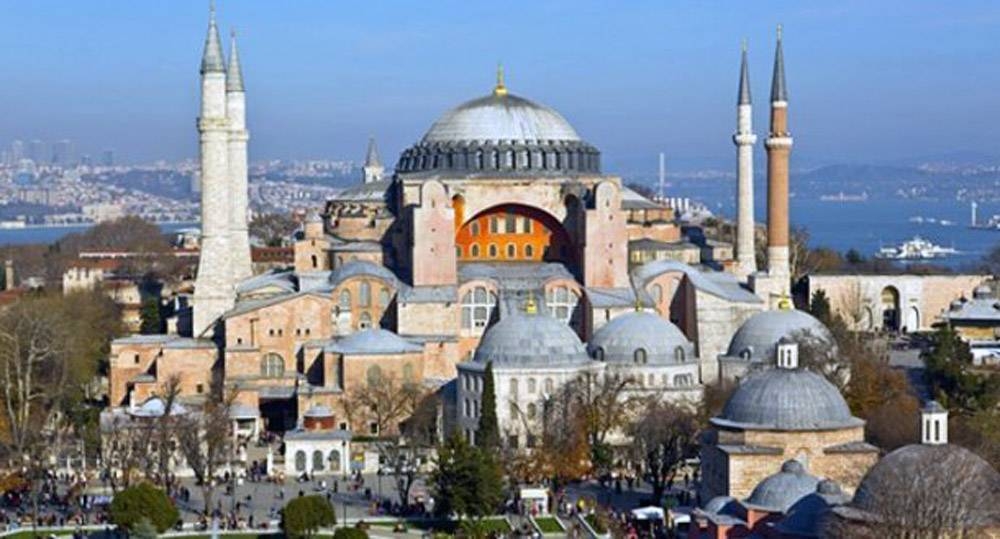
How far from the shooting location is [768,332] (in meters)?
39.1

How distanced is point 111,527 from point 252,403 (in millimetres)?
8528

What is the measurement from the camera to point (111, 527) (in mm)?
30656

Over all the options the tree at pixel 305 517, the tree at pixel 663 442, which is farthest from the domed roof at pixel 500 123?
the tree at pixel 305 517

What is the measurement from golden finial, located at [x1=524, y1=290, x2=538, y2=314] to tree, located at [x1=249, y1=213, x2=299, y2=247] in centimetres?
3310

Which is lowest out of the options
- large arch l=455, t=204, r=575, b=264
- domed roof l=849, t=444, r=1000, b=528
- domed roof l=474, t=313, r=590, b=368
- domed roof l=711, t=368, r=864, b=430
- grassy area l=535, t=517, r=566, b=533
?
grassy area l=535, t=517, r=566, b=533

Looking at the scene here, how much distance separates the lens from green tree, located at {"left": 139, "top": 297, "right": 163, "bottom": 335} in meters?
48.1

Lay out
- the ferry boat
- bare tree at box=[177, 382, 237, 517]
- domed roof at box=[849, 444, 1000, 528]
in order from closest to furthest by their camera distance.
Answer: domed roof at box=[849, 444, 1000, 528], bare tree at box=[177, 382, 237, 517], the ferry boat

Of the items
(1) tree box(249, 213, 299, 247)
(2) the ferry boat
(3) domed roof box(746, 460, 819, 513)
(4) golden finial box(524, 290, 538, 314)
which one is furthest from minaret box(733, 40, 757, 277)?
(2) the ferry boat

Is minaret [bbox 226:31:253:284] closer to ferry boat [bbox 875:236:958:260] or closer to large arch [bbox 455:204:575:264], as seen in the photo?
large arch [bbox 455:204:575:264]

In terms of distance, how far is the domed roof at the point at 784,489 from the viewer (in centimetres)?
2623

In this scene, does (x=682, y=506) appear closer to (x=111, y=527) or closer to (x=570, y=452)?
(x=570, y=452)

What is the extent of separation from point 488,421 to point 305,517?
6086 millimetres

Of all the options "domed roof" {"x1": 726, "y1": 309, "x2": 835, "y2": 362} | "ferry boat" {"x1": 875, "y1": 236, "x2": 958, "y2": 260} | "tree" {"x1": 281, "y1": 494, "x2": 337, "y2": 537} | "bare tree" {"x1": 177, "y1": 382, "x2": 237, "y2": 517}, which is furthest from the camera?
"ferry boat" {"x1": 875, "y1": 236, "x2": 958, "y2": 260}

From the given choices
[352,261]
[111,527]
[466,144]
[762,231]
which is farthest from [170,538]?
[762,231]
